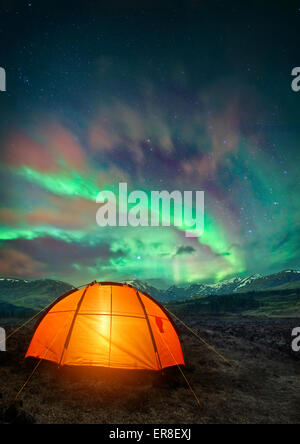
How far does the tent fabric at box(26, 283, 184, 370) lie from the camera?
953cm

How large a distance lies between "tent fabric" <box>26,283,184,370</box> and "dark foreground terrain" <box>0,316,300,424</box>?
0.62m

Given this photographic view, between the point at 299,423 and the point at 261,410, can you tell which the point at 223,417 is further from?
the point at 299,423

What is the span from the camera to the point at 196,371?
11.5 metres

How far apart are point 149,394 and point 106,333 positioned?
2.73 metres

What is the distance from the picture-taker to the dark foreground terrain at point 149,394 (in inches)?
273

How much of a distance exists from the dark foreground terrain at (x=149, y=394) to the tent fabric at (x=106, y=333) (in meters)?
0.62

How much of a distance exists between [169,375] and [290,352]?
10646 millimetres
